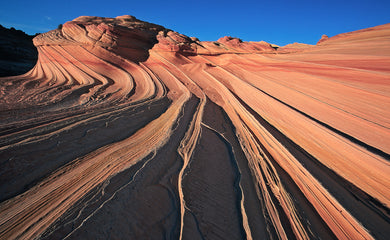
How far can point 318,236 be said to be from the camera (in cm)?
236

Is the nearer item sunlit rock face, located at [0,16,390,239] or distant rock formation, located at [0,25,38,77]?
sunlit rock face, located at [0,16,390,239]

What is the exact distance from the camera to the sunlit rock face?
7.37ft

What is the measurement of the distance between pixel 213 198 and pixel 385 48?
789 centimetres

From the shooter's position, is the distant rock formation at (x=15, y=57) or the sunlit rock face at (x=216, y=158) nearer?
the sunlit rock face at (x=216, y=158)

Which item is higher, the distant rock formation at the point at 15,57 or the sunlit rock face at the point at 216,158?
the sunlit rock face at the point at 216,158

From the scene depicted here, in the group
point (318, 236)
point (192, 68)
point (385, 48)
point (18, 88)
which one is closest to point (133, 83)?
point (192, 68)

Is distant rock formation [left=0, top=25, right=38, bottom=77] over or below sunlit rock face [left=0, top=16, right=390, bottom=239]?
below

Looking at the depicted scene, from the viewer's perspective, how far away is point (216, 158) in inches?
149

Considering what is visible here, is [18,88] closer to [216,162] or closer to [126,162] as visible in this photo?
[126,162]

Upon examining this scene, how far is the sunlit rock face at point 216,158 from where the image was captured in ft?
7.37

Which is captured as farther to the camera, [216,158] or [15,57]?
[15,57]

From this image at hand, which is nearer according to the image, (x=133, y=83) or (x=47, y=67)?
(x=133, y=83)

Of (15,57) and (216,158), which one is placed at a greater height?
(216,158)

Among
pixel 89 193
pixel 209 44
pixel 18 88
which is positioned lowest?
pixel 18 88
